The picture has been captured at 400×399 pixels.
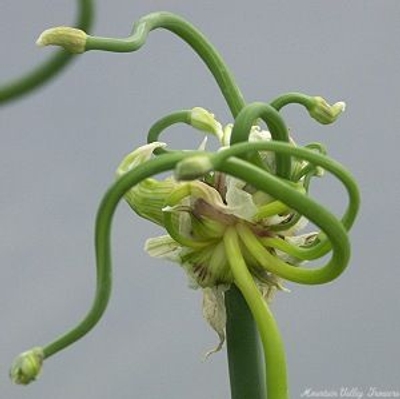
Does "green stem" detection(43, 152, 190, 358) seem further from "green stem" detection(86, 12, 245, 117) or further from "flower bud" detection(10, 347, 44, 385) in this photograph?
"green stem" detection(86, 12, 245, 117)

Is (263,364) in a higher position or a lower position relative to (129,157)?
lower

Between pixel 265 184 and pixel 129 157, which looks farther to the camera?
pixel 129 157

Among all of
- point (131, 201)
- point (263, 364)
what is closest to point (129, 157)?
point (131, 201)

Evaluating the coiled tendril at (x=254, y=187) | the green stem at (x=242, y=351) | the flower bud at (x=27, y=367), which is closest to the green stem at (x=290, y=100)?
the coiled tendril at (x=254, y=187)

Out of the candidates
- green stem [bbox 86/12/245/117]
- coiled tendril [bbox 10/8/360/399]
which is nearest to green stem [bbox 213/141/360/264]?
coiled tendril [bbox 10/8/360/399]

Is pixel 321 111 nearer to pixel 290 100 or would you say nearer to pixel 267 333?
pixel 290 100

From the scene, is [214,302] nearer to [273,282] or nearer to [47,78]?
[273,282]
